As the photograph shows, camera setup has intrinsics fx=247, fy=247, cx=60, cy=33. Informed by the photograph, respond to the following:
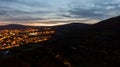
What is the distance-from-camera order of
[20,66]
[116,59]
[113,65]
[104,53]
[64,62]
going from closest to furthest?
[20,66], [64,62], [113,65], [116,59], [104,53]

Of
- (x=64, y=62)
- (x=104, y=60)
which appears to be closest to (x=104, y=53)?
(x=104, y=60)

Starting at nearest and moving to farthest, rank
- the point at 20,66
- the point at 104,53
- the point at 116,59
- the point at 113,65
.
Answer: the point at 20,66 → the point at 113,65 → the point at 116,59 → the point at 104,53

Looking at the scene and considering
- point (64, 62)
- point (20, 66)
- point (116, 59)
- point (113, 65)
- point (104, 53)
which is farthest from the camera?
point (104, 53)

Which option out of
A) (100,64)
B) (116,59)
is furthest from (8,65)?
(116,59)

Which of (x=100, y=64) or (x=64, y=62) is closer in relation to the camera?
(x=64, y=62)

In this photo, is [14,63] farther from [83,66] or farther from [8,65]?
[83,66]

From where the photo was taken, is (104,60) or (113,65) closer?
(113,65)

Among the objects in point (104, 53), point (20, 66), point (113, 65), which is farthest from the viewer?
point (104, 53)

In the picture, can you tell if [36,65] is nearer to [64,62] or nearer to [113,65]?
[64,62]

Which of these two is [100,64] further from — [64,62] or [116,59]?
[64,62]
